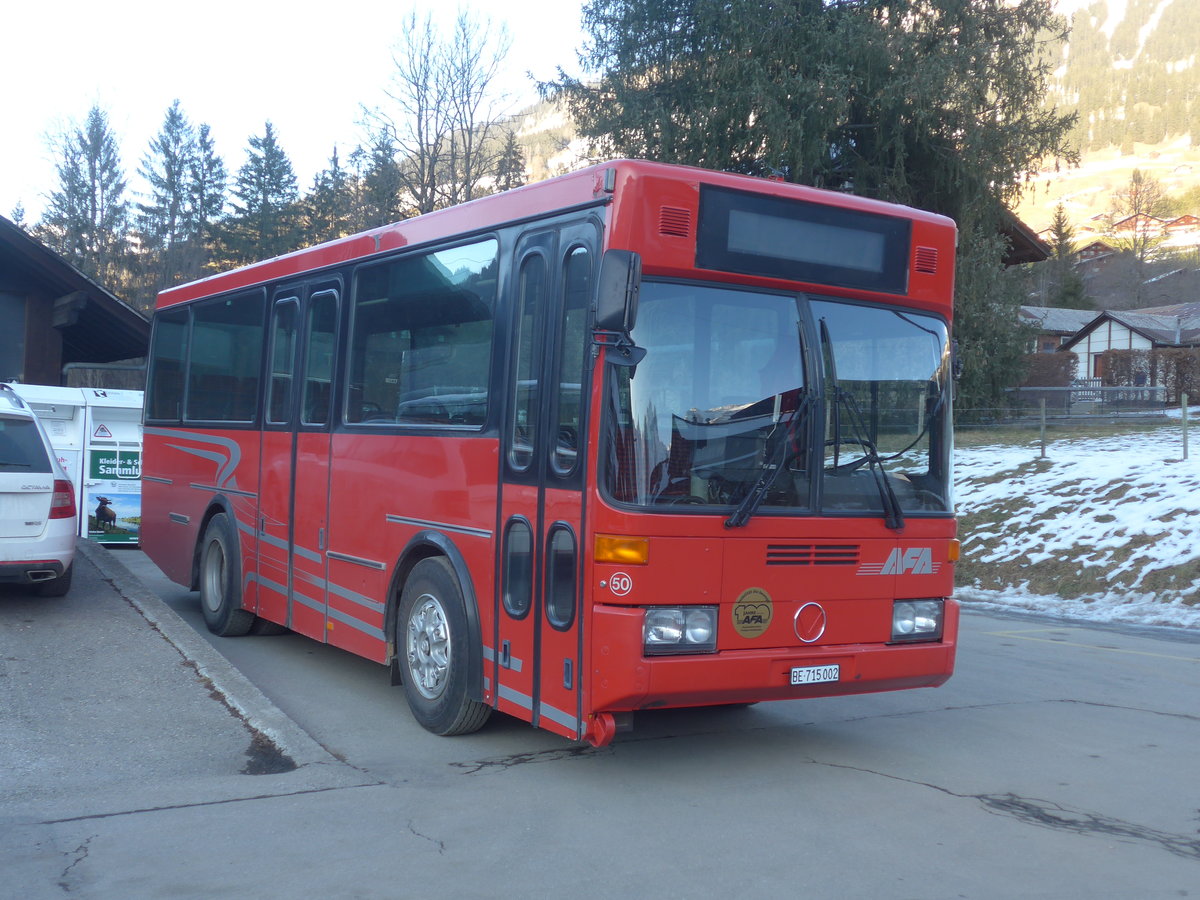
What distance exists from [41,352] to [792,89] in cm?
1567

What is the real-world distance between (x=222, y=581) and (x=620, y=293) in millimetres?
6272

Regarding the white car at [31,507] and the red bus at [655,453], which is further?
the white car at [31,507]

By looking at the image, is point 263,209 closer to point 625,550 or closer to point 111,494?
point 111,494

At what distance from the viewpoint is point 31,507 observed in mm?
10148

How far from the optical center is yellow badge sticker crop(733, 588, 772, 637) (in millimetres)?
5906

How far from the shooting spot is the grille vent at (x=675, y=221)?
228 inches

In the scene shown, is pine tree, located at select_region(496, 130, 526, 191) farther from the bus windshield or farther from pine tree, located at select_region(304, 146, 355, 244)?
the bus windshield

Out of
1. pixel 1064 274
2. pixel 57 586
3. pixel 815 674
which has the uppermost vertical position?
pixel 1064 274

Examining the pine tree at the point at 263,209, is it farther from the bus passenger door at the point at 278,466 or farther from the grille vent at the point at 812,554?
the grille vent at the point at 812,554

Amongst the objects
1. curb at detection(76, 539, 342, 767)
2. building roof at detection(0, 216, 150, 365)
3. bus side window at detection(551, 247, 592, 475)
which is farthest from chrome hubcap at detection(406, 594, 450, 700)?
building roof at detection(0, 216, 150, 365)

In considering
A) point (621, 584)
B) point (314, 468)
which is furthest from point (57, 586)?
point (621, 584)

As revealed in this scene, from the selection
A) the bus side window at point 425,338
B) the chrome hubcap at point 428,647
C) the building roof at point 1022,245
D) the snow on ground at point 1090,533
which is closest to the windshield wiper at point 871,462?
the bus side window at point 425,338

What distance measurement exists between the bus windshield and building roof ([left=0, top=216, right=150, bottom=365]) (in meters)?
14.5

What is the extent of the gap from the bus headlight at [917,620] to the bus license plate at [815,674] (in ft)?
1.65
